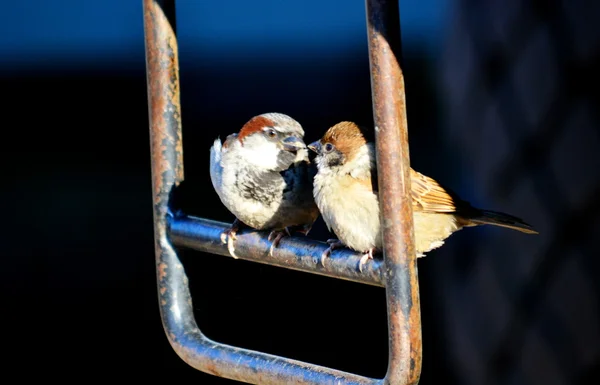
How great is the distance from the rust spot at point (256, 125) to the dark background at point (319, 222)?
0.24 metres

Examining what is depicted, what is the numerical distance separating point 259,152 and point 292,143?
0.08 m

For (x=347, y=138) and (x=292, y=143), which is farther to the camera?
(x=292, y=143)

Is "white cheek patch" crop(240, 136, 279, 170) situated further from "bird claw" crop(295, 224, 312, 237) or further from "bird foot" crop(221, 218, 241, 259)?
"bird foot" crop(221, 218, 241, 259)

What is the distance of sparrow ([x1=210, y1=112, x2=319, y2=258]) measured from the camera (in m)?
1.84

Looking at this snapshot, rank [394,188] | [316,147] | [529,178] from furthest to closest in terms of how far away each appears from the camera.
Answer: [529,178], [316,147], [394,188]

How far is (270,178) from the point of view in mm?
1883

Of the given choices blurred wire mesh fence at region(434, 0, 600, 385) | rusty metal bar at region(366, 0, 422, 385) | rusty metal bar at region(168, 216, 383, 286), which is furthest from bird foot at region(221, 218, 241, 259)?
blurred wire mesh fence at region(434, 0, 600, 385)

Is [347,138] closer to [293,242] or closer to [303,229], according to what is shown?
[303,229]

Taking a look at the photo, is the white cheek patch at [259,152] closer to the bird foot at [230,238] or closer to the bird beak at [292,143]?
the bird beak at [292,143]

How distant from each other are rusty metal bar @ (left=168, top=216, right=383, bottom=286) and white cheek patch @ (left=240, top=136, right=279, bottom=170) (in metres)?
0.47

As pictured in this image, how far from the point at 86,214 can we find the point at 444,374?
2.98 metres

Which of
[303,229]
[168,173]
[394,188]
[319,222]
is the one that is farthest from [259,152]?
[319,222]

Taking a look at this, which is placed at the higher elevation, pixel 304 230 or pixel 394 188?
pixel 394 188

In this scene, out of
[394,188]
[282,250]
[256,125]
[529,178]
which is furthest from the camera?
[529,178]
